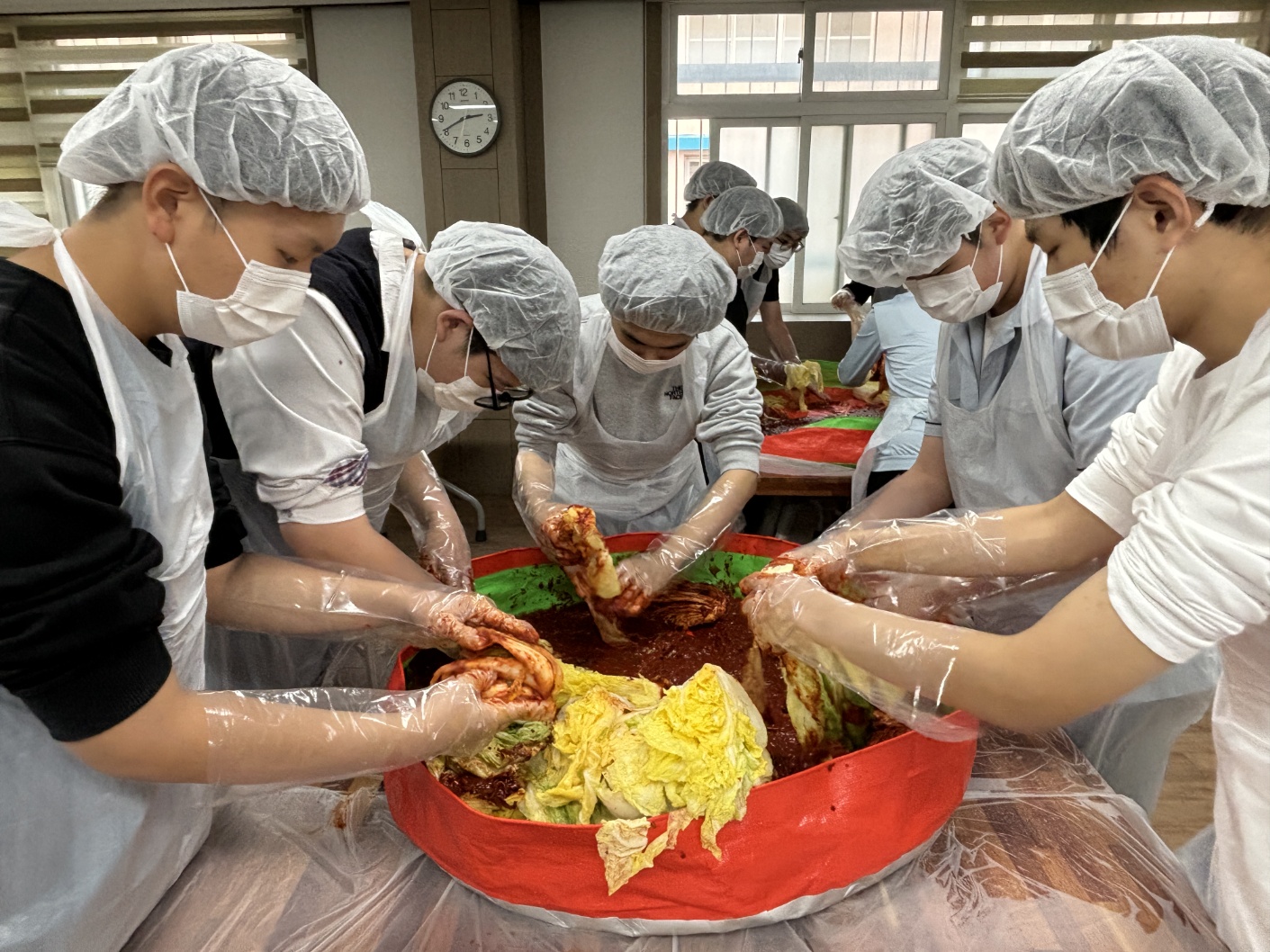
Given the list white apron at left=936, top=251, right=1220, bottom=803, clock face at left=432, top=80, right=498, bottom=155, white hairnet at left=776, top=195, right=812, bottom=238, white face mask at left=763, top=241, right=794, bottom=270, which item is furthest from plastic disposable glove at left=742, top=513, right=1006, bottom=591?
clock face at left=432, top=80, right=498, bottom=155

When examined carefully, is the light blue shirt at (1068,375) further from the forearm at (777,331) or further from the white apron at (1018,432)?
the forearm at (777,331)

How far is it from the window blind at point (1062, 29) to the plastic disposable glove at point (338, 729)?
658 cm

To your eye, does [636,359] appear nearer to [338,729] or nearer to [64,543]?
[338,729]

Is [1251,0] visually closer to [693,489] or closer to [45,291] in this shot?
[693,489]

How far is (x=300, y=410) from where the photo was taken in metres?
1.54

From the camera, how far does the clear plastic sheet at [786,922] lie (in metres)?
1.15

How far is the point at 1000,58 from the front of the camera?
6164 mm

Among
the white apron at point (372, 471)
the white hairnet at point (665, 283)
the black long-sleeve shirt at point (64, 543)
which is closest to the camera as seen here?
the black long-sleeve shirt at point (64, 543)

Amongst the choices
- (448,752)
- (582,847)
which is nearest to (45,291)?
(448,752)

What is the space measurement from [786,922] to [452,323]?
1.27 metres

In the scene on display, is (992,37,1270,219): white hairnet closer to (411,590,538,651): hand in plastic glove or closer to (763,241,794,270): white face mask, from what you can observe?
(411,590,538,651): hand in plastic glove

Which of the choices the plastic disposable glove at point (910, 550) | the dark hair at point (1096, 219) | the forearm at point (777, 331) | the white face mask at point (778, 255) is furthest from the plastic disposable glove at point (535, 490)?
the forearm at point (777, 331)

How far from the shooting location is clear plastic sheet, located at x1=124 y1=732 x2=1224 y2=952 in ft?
3.76

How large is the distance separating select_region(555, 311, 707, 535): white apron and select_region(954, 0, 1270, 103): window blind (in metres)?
5.03
